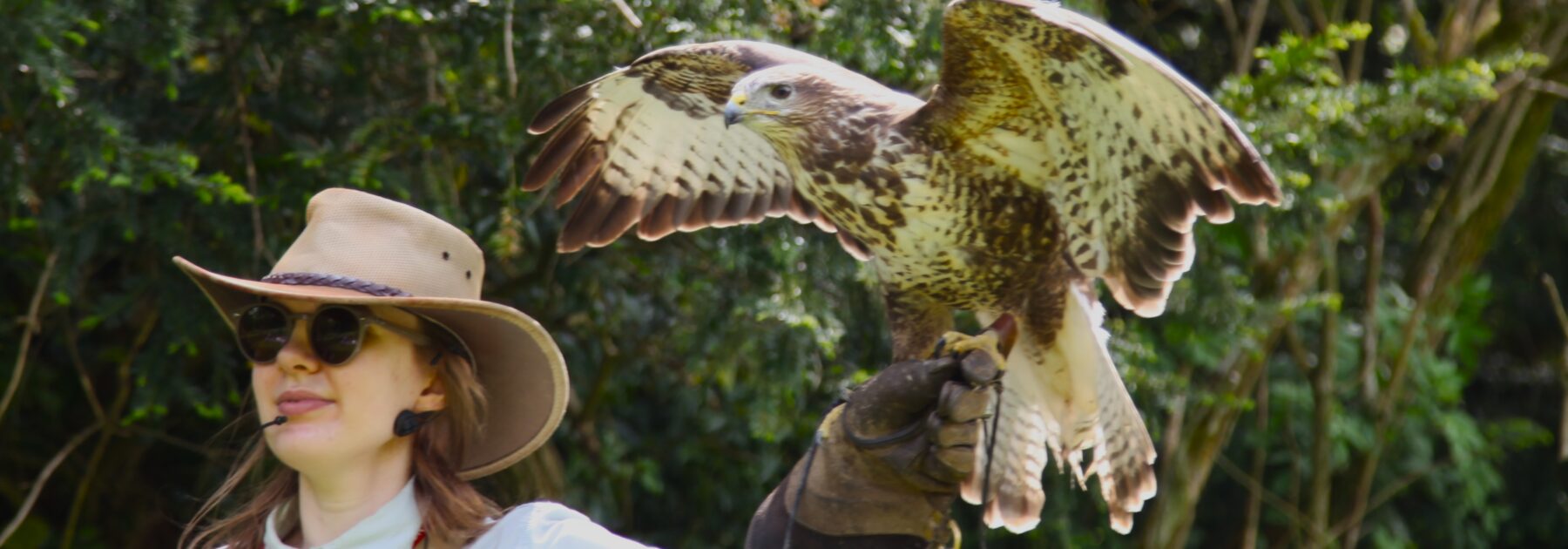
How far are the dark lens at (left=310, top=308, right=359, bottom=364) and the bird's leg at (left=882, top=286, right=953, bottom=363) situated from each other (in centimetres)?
104

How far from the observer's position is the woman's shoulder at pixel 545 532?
1684mm

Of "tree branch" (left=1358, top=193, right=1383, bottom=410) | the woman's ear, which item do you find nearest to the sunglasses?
the woman's ear

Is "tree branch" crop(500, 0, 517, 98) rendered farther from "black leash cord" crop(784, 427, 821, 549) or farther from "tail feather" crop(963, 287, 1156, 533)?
"black leash cord" crop(784, 427, 821, 549)

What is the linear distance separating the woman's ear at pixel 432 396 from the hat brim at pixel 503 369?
0.21 ft

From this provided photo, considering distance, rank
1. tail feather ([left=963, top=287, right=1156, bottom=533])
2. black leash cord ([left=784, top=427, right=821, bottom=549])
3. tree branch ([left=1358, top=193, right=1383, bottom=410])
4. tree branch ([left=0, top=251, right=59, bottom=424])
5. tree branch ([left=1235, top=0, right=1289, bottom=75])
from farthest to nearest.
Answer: tree branch ([left=1358, top=193, right=1383, bottom=410])
tree branch ([left=1235, top=0, right=1289, bottom=75])
tree branch ([left=0, top=251, right=59, bottom=424])
tail feather ([left=963, top=287, right=1156, bottom=533])
black leash cord ([left=784, top=427, right=821, bottom=549])

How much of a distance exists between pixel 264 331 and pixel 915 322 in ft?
3.70

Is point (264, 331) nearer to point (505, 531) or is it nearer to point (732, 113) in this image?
point (505, 531)

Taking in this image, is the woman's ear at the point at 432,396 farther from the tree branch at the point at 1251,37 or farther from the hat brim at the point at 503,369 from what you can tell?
the tree branch at the point at 1251,37

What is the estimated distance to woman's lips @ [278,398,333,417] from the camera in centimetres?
175

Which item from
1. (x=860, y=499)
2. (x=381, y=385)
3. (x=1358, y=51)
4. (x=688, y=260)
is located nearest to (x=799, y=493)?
(x=860, y=499)

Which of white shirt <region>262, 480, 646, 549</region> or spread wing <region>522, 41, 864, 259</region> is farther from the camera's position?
spread wing <region>522, 41, 864, 259</region>

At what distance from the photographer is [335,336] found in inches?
69.7

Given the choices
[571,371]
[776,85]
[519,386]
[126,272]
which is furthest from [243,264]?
[519,386]

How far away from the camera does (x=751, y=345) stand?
396 cm
